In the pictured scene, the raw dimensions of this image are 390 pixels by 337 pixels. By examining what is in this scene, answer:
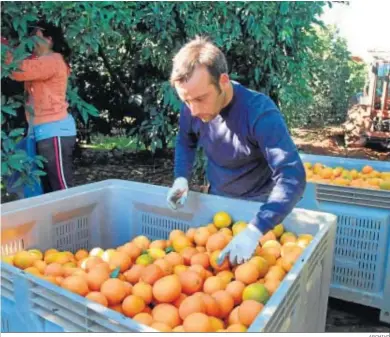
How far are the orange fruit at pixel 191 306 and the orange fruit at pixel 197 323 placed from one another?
52mm

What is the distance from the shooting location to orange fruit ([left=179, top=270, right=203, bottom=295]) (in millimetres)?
1707

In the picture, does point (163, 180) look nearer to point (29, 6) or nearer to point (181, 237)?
point (29, 6)

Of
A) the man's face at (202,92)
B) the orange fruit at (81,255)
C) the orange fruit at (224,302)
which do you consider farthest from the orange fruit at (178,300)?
the man's face at (202,92)

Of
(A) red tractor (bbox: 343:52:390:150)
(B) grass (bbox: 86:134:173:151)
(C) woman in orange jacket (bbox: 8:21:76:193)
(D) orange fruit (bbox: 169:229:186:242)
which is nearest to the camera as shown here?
(D) orange fruit (bbox: 169:229:186:242)

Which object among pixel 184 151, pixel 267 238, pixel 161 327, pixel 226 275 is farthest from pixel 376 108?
pixel 161 327

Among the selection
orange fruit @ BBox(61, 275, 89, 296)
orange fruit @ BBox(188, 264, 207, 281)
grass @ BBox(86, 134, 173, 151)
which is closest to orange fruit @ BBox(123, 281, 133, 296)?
orange fruit @ BBox(61, 275, 89, 296)

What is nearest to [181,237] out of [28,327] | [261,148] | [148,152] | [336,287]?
[261,148]

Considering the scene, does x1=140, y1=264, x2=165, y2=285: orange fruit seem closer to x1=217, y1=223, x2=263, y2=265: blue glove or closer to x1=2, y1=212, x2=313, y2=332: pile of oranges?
x1=2, y1=212, x2=313, y2=332: pile of oranges

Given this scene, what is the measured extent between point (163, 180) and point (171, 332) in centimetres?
491

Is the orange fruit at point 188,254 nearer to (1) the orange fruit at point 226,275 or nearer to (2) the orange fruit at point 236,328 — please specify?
(1) the orange fruit at point 226,275

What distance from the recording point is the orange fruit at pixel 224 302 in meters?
1.60

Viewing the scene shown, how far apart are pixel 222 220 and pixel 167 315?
27.8 inches

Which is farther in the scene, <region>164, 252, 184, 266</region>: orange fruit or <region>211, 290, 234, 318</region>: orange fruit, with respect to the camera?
<region>164, 252, 184, 266</region>: orange fruit

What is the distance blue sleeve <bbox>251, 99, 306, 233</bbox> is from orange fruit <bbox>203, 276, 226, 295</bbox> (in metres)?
0.24
